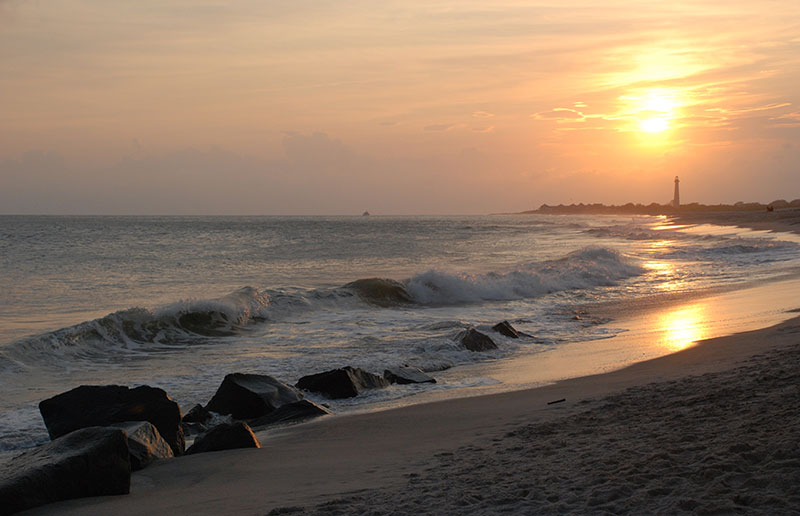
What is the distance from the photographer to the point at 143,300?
61.3 feet

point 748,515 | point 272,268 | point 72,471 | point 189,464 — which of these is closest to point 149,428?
point 189,464

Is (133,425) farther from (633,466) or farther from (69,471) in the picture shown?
(633,466)

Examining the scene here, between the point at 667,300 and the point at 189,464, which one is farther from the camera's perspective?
the point at 667,300

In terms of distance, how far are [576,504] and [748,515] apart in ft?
2.70

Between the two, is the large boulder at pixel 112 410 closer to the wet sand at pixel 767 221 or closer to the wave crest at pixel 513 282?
the wave crest at pixel 513 282

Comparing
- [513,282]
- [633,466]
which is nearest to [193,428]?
[633,466]

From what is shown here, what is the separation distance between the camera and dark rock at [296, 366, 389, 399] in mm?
8477

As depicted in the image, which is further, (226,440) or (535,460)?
(226,440)

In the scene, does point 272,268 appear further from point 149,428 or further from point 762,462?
point 762,462

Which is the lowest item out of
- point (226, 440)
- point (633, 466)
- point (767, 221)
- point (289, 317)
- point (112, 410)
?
point (289, 317)

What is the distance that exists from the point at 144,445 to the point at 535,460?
3.03 meters

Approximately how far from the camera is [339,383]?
852 centimetres

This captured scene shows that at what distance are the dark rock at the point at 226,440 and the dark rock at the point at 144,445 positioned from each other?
0.24m

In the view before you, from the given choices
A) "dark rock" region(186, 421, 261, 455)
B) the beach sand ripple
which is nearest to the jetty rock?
"dark rock" region(186, 421, 261, 455)
